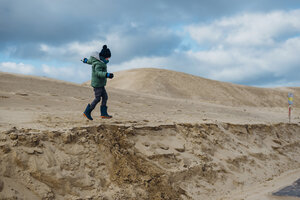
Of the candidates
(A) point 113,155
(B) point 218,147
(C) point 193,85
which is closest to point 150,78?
(C) point 193,85

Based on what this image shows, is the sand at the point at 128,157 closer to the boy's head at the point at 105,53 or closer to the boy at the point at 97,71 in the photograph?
the boy at the point at 97,71

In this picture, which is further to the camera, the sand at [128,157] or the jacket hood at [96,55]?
the jacket hood at [96,55]

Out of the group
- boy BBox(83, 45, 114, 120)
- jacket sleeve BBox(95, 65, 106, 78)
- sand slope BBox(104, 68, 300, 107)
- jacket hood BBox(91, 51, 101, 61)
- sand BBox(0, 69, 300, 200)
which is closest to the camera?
sand BBox(0, 69, 300, 200)

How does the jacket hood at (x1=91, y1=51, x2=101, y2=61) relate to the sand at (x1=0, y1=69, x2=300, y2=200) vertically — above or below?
above

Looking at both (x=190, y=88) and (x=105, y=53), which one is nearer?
(x=105, y=53)

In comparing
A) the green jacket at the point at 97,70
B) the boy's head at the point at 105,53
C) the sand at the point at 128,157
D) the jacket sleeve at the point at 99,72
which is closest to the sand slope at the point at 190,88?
the sand at the point at 128,157

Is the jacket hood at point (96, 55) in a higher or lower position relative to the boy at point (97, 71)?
higher

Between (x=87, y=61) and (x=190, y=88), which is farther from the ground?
(x=190, y=88)

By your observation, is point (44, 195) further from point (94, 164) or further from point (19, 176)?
point (94, 164)

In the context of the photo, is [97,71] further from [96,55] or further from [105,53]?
[105,53]

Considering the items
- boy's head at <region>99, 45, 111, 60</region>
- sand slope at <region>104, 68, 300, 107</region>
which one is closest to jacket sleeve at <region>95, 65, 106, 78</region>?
boy's head at <region>99, 45, 111, 60</region>

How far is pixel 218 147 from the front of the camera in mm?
7355

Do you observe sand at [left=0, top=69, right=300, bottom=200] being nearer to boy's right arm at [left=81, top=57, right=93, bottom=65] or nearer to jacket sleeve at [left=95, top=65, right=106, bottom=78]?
jacket sleeve at [left=95, top=65, right=106, bottom=78]

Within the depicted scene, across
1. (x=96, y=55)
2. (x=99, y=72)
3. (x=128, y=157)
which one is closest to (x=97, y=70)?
(x=99, y=72)
